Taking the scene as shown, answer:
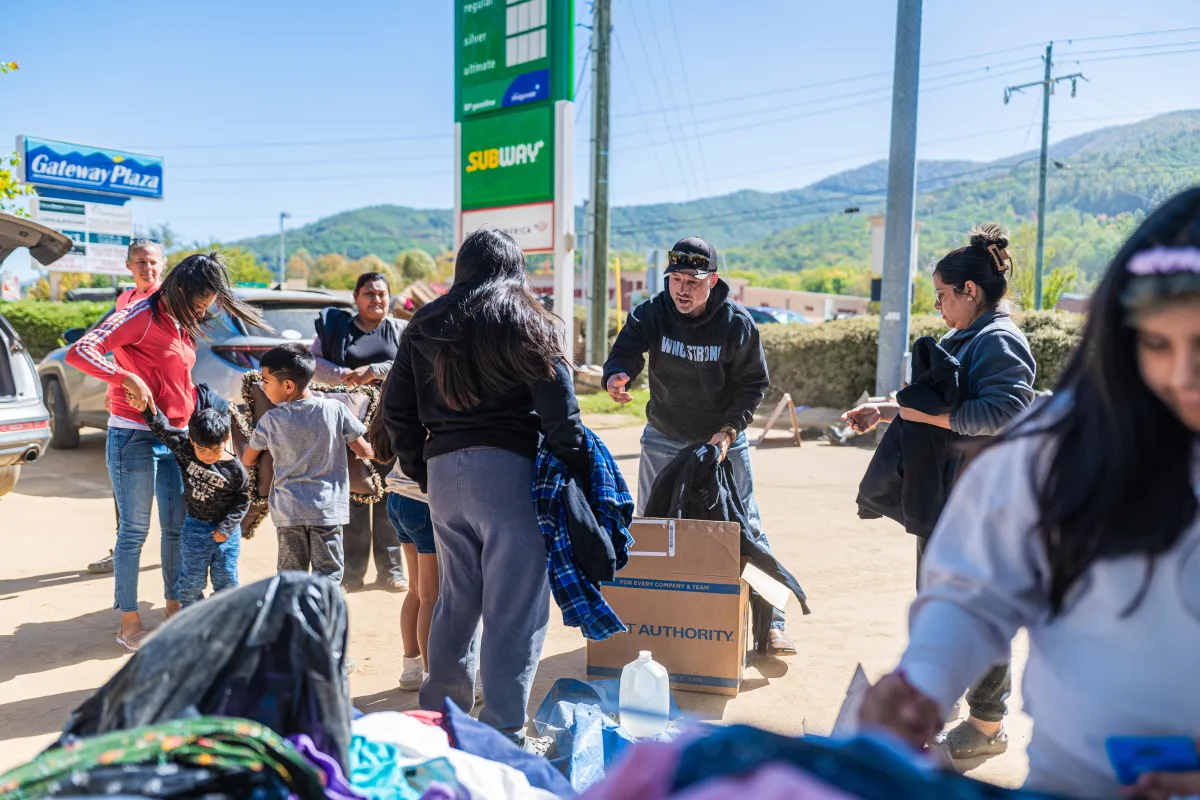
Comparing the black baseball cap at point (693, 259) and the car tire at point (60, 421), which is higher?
the black baseball cap at point (693, 259)

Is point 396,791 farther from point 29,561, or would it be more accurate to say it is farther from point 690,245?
point 29,561

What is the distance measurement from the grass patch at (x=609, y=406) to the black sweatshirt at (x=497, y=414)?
11.1 metres

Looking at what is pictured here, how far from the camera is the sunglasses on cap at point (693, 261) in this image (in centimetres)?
448

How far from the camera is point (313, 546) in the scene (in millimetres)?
4422

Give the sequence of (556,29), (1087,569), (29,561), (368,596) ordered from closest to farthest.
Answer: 1. (1087,569)
2. (368,596)
3. (29,561)
4. (556,29)

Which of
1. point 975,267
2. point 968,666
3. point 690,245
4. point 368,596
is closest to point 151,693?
point 968,666

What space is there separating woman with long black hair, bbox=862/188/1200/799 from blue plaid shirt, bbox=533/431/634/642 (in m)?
1.81

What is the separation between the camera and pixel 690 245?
4543 millimetres

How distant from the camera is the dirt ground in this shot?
3.91 m

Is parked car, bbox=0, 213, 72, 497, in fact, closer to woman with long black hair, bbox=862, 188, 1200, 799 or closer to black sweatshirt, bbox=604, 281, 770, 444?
black sweatshirt, bbox=604, 281, 770, 444

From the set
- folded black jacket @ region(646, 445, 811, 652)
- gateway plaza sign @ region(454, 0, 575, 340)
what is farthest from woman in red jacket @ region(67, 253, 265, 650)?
gateway plaza sign @ region(454, 0, 575, 340)

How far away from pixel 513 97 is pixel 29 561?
7977mm

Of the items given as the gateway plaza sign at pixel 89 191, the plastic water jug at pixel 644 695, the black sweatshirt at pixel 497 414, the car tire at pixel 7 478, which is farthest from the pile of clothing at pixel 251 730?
the gateway plaza sign at pixel 89 191

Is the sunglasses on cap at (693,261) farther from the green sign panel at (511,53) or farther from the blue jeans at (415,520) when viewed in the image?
the green sign panel at (511,53)
